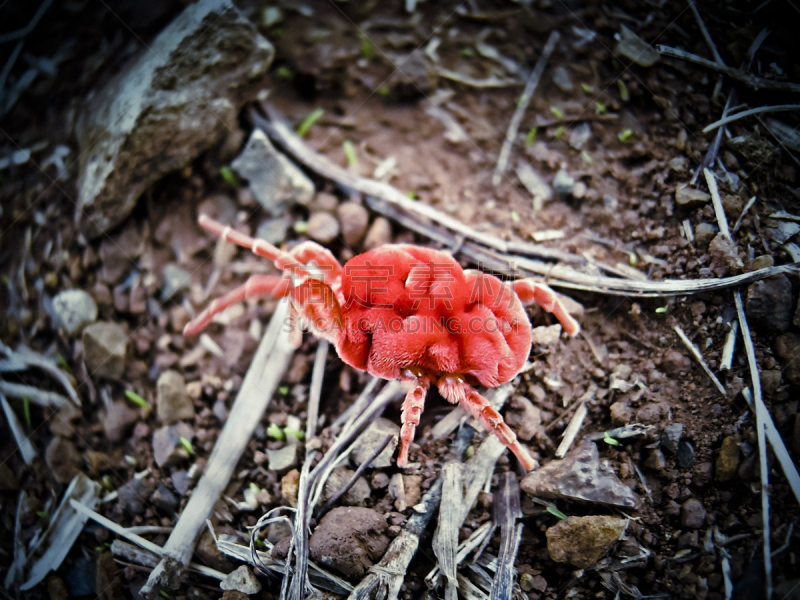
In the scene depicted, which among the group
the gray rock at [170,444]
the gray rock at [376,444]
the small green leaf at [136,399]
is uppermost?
the small green leaf at [136,399]

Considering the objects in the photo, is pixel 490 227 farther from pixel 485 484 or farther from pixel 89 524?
pixel 89 524

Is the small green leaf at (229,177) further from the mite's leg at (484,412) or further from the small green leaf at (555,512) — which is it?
the small green leaf at (555,512)

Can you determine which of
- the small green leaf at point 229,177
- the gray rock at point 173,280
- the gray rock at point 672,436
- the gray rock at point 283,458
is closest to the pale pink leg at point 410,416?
the gray rock at point 283,458

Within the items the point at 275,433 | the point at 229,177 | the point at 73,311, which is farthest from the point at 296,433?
the point at 229,177

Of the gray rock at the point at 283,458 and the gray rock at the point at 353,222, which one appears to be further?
the gray rock at the point at 353,222

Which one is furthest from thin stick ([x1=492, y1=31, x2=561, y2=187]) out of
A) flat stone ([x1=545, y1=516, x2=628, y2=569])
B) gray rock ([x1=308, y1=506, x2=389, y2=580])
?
gray rock ([x1=308, y1=506, x2=389, y2=580])

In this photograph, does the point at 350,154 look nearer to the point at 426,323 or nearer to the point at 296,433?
the point at 426,323
